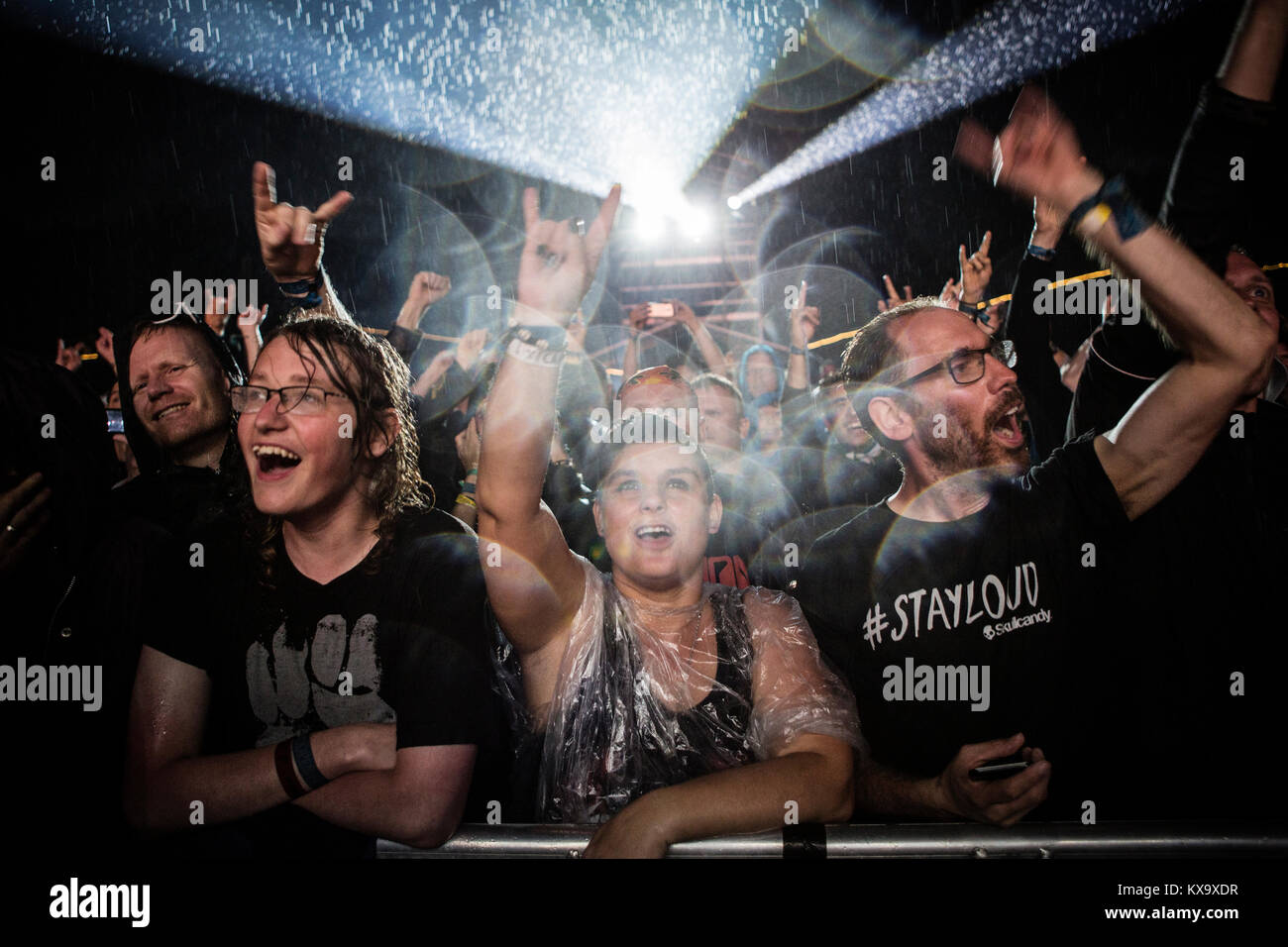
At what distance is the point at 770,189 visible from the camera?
1058 centimetres

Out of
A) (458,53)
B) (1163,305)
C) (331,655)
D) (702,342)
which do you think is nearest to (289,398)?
(331,655)

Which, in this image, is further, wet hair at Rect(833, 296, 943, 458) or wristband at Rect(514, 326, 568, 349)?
wet hair at Rect(833, 296, 943, 458)

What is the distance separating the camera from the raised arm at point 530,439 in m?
1.74

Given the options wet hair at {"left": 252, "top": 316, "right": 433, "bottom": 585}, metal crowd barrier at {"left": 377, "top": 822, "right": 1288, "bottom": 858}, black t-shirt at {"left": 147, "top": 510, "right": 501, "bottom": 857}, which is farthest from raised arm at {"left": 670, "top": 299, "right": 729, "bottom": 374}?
metal crowd barrier at {"left": 377, "top": 822, "right": 1288, "bottom": 858}

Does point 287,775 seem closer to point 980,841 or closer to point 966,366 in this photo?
point 980,841

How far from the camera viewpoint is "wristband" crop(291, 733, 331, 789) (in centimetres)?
175

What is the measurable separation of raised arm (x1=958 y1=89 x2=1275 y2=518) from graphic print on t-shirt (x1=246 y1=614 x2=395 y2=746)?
210 cm

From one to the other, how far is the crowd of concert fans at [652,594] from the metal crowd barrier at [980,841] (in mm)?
70

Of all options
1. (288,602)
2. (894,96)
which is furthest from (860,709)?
(894,96)

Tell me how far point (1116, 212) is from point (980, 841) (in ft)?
4.97

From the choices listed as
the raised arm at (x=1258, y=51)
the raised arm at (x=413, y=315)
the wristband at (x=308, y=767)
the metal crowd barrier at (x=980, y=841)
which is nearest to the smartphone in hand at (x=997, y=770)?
the metal crowd barrier at (x=980, y=841)

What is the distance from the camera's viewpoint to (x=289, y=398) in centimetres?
209

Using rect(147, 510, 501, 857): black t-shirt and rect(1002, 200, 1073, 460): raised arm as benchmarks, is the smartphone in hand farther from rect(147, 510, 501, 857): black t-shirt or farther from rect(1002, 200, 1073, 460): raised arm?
rect(1002, 200, 1073, 460): raised arm

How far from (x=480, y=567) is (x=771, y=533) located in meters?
1.25
